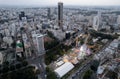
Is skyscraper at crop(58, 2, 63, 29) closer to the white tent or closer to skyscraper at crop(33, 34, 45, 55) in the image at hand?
skyscraper at crop(33, 34, 45, 55)

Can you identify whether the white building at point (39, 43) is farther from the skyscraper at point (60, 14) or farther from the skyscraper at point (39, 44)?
the skyscraper at point (60, 14)

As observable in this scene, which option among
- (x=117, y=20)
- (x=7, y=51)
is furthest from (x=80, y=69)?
(x=117, y=20)

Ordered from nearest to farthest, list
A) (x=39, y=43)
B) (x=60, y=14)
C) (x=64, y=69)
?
(x=64, y=69), (x=39, y=43), (x=60, y=14)

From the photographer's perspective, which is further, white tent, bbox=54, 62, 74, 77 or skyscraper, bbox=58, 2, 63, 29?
skyscraper, bbox=58, 2, 63, 29

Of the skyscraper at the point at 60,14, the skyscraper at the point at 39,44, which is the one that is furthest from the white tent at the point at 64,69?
the skyscraper at the point at 60,14

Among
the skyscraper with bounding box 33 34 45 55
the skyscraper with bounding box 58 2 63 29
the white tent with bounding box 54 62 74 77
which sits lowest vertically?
the white tent with bounding box 54 62 74 77

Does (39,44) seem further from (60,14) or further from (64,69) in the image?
(60,14)

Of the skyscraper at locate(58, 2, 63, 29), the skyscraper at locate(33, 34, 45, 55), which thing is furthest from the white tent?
the skyscraper at locate(58, 2, 63, 29)


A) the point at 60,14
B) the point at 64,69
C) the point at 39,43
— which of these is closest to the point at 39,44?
the point at 39,43
